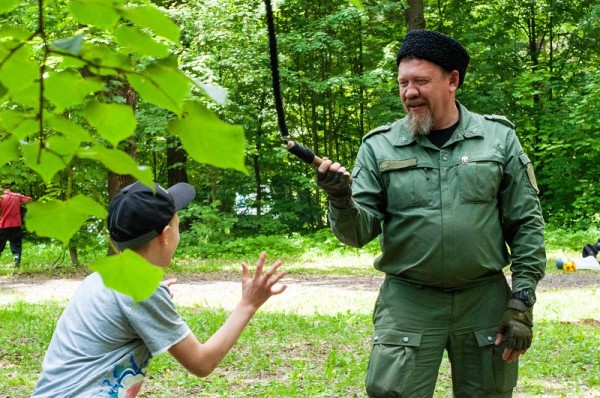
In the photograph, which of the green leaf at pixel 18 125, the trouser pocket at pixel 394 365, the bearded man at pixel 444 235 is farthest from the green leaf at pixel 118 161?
the trouser pocket at pixel 394 365

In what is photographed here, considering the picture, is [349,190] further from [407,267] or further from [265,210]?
[265,210]

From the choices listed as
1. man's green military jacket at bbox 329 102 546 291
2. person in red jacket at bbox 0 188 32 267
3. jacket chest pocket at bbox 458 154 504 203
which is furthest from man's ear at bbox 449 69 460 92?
person in red jacket at bbox 0 188 32 267

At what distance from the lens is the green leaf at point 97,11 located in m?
0.82

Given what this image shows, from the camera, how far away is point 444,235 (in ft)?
10.0

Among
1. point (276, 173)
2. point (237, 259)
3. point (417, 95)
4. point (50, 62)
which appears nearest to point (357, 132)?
point (276, 173)

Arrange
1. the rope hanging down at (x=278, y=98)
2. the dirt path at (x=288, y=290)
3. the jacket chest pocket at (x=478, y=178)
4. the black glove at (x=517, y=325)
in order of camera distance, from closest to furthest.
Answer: the rope hanging down at (x=278, y=98), the black glove at (x=517, y=325), the jacket chest pocket at (x=478, y=178), the dirt path at (x=288, y=290)

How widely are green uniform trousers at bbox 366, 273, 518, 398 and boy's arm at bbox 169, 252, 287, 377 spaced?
2.27 ft

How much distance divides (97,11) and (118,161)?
6.3 inches

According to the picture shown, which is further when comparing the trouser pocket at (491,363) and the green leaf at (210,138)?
the trouser pocket at (491,363)

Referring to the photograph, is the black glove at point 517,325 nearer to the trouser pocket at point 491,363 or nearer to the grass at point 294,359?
the trouser pocket at point 491,363

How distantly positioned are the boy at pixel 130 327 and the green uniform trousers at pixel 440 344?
0.70 meters

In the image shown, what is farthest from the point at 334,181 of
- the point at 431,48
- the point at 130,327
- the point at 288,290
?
the point at 288,290

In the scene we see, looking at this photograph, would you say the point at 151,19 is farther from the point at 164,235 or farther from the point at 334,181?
the point at 334,181

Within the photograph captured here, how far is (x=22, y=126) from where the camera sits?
35.6 inches
